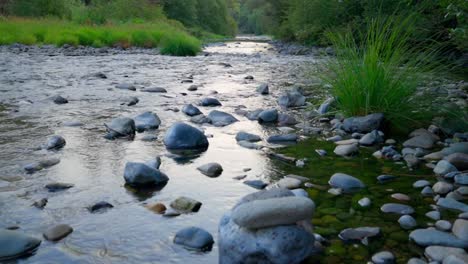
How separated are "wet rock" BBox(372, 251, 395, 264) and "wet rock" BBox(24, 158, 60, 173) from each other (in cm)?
236

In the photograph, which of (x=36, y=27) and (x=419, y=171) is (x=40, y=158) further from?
(x=36, y=27)

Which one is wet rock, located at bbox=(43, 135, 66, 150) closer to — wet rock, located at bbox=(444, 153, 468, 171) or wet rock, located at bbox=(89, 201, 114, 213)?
wet rock, located at bbox=(89, 201, 114, 213)

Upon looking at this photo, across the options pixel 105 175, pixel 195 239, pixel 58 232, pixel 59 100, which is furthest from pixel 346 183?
pixel 59 100

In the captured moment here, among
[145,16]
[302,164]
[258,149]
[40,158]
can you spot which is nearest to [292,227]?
[302,164]

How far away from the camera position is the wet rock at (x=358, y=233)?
225 cm

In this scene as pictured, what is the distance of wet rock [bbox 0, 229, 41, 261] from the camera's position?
78.1 inches

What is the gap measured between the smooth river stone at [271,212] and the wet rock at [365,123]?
2.61m

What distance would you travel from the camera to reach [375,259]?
2023 millimetres

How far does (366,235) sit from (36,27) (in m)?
21.8

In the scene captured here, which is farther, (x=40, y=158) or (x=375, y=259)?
(x=40, y=158)

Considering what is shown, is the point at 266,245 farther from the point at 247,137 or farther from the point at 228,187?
the point at 247,137

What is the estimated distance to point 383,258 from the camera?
2.02 meters

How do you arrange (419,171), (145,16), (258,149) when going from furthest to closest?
1. (145,16)
2. (258,149)
3. (419,171)

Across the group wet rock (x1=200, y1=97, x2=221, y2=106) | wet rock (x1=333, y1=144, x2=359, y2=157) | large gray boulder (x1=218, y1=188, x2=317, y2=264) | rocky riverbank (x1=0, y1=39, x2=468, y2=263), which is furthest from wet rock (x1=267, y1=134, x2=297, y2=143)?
large gray boulder (x1=218, y1=188, x2=317, y2=264)
